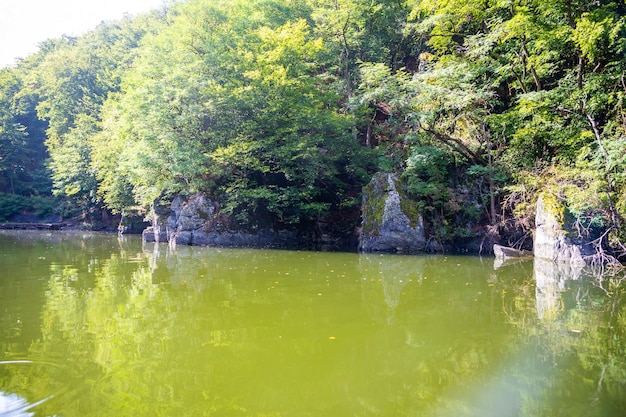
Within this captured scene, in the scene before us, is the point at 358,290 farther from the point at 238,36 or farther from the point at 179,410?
the point at 238,36

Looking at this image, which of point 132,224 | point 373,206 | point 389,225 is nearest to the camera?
point 389,225

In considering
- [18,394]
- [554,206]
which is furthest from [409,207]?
[18,394]

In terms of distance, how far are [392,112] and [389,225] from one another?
4721 millimetres

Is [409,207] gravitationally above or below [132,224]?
above

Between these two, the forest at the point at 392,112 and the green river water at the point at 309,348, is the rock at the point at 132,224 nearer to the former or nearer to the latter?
the forest at the point at 392,112

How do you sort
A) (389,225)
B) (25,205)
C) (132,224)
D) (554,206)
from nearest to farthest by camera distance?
(554,206)
(389,225)
(132,224)
(25,205)

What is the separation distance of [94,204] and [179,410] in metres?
30.4

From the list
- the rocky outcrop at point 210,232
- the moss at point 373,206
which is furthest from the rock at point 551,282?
the rocky outcrop at point 210,232

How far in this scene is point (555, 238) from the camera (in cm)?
1073

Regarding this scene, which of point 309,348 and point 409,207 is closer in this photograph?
point 309,348

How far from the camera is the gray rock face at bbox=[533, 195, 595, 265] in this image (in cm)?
1024

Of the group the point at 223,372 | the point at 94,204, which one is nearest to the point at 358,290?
the point at 223,372

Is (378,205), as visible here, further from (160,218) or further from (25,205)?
(25,205)

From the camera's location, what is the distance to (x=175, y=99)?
1573cm
